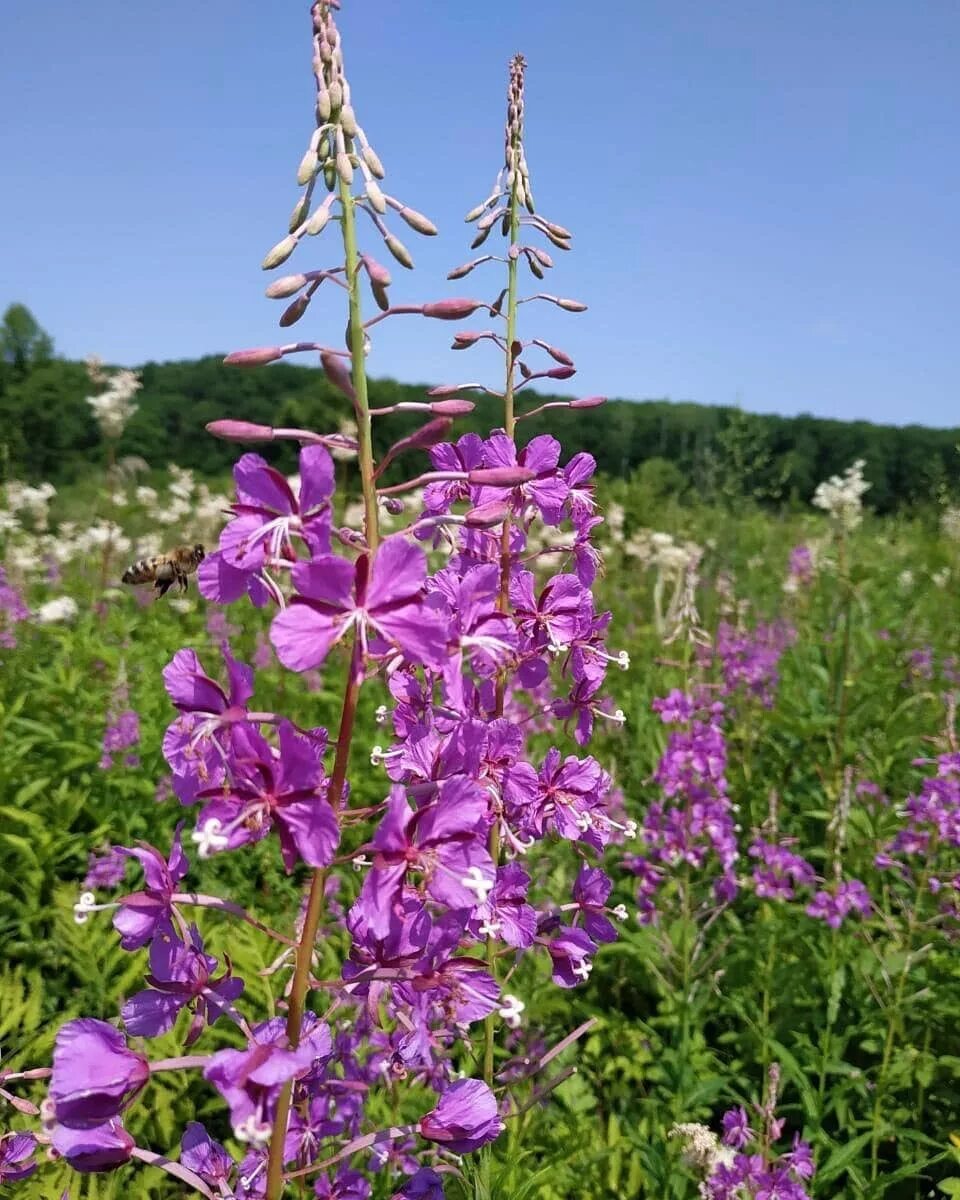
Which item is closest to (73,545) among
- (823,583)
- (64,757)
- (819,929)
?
(64,757)

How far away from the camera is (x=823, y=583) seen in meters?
8.01

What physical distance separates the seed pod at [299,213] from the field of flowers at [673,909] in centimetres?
91

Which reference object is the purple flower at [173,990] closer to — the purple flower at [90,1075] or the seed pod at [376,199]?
the purple flower at [90,1075]

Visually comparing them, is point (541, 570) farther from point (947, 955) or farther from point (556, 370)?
point (556, 370)

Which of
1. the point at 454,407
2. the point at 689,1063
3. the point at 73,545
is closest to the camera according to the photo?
the point at 454,407

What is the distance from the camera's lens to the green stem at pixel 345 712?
1.31 meters

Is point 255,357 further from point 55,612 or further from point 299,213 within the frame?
point 55,612

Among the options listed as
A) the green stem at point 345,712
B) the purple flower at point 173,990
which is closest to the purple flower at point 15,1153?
the purple flower at point 173,990

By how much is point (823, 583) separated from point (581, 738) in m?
6.73

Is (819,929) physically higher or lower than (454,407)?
lower

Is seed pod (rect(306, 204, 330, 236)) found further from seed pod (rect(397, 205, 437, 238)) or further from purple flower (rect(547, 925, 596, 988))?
purple flower (rect(547, 925, 596, 988))

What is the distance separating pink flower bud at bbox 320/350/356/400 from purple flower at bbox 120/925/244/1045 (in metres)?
0.93

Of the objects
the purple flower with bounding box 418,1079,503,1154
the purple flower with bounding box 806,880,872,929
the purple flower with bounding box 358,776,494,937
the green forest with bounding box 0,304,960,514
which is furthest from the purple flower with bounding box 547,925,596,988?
the green forest with bounding box 0,304,960,514

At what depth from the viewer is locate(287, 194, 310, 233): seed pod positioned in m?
1.48
